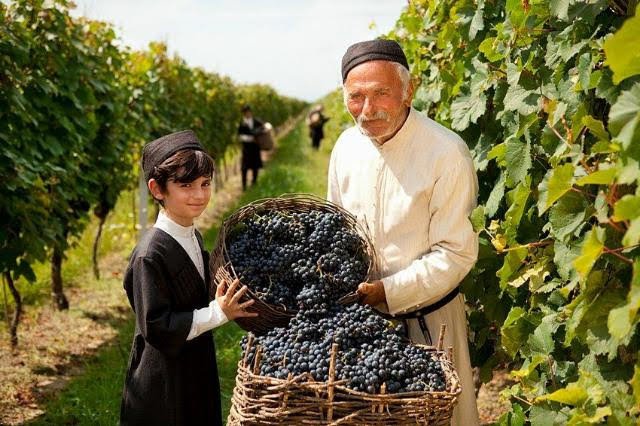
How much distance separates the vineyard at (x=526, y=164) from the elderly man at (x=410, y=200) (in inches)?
5.1

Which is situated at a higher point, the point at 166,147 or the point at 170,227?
the point at 166,147

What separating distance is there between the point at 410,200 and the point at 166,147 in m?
0.92

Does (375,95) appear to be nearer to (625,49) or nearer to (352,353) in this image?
Answer: (352,353)

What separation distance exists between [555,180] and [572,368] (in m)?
0.72

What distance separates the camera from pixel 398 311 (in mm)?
2832

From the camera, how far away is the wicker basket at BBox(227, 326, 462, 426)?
216 cm

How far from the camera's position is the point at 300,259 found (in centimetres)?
266

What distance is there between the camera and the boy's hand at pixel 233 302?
258cm

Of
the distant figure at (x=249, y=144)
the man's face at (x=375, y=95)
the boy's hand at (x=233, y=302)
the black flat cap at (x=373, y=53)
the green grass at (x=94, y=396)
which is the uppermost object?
the distant figure at (x=249, y=144)

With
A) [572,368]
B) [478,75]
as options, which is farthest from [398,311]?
[478,75]

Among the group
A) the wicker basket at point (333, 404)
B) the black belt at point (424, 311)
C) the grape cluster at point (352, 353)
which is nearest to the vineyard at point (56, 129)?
the black belt at point (424, 311)

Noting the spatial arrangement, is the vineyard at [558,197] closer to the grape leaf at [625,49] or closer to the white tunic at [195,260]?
the grape leaf at [625,49]

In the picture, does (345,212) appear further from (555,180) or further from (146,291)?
(555,180)

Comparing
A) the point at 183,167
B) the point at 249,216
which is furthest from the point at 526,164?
the point at 183,167
